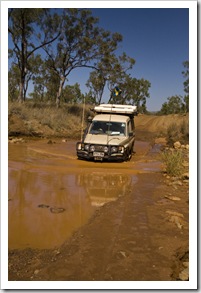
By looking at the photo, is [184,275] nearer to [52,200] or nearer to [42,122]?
[52,200]

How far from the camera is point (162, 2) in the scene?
163 inches

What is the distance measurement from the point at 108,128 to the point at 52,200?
5846mm

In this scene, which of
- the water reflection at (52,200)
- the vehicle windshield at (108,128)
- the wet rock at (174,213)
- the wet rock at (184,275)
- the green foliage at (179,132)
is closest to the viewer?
the wet rock at (184,275)

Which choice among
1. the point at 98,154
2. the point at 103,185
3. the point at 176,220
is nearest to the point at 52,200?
the point at 103,185

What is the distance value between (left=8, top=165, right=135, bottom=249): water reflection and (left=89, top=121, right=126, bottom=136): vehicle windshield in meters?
2.53

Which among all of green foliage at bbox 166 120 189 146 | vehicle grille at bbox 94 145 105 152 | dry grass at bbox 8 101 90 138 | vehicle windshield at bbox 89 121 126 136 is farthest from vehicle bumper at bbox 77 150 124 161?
green foliage at bbox 166 120 189 146

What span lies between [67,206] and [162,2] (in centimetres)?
389

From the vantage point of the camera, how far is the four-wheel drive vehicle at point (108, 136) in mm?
10875

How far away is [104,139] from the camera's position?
11258 mm

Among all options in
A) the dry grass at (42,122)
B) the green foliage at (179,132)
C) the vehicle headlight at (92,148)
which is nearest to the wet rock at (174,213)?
the vehicle headlight at (92,148)

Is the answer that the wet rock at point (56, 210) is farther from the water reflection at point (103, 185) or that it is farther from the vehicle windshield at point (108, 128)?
the vehicle windshield at point (108, 128)

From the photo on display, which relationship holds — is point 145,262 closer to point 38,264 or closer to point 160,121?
point 38,264

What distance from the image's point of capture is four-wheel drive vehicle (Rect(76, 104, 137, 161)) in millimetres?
10875

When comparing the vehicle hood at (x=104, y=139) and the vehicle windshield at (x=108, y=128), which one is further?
the vehicle windshield at (x=108, y=128)
